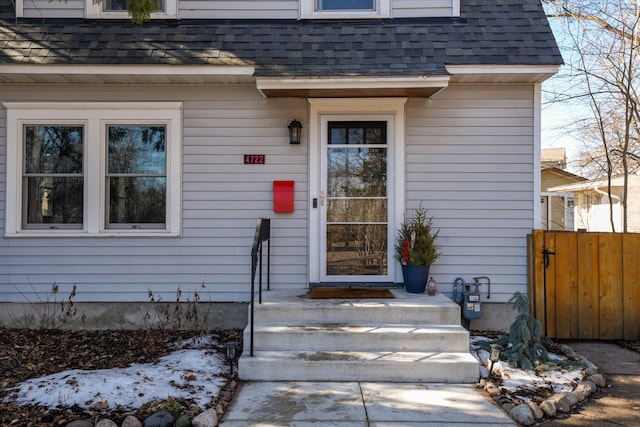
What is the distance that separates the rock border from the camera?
3.18 meters

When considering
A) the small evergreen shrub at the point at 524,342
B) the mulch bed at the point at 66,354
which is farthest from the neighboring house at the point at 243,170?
the small evergreen shrub at the point at 524,342

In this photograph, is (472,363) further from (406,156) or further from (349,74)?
(349,74)

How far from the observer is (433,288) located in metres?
4.91

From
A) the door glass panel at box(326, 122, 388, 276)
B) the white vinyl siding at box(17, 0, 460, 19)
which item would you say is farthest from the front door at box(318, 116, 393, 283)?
the white vinyl siding at box(17, 0, 460, 19)

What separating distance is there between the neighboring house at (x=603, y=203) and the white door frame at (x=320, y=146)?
952 cm

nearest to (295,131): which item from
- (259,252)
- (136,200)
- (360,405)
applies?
(259,252)

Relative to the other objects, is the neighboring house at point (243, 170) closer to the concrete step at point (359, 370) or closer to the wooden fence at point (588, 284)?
the wooden fence at point (588, 284)

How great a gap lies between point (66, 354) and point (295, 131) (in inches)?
128

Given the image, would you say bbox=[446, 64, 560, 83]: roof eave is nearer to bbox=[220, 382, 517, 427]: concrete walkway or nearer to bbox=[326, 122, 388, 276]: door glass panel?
bbox=[326, 122, 388, 276]: door glass panel

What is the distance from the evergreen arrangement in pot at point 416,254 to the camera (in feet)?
16.1

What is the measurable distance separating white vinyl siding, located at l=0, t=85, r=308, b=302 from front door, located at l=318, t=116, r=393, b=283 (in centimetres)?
31

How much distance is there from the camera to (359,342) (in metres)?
4.07

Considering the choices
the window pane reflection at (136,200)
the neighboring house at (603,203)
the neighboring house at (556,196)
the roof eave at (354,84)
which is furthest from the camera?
the neighboring house at (603,203)

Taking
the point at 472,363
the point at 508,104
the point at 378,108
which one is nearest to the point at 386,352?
the point at 472,363
